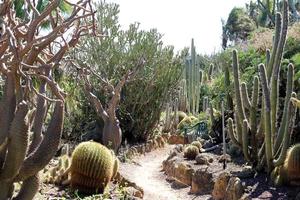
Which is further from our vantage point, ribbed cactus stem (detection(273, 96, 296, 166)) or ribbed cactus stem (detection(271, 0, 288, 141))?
ribbed cactus stem (detection(271, 0, 288, 141))

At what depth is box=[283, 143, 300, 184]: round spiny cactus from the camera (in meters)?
6.40

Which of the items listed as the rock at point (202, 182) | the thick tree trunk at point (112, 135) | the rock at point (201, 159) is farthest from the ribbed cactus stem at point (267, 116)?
the thick tree trunk at point (112, 135)

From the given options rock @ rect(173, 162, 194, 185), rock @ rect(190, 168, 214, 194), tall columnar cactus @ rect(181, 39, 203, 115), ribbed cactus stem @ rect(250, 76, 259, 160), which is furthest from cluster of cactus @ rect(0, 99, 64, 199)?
tall columnar cactus @ rect(181, 39, 203, 115)

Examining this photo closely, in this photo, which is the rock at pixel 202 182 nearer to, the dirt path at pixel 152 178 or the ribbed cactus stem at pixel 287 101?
the dirt path at pixel 152 178

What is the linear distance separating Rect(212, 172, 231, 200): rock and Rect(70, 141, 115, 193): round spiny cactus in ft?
5.85

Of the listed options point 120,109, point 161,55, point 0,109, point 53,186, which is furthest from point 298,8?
point 0,109

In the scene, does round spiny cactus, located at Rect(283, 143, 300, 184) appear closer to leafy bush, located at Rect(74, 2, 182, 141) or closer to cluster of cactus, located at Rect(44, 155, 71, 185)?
cluster of cactus, located at Rect(44, 155, 71, 185)

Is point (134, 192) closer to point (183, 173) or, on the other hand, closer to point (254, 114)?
point (183, 173)

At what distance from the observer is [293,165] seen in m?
6.42

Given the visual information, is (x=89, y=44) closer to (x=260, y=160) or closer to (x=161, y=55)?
(x=161, y=55)

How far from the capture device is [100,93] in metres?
13.3

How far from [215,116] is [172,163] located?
6.09 feet

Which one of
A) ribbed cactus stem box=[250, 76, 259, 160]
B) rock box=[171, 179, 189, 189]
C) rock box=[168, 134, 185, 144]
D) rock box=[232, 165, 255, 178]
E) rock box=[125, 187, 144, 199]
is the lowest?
rock box=[171, 179, 189, 189]

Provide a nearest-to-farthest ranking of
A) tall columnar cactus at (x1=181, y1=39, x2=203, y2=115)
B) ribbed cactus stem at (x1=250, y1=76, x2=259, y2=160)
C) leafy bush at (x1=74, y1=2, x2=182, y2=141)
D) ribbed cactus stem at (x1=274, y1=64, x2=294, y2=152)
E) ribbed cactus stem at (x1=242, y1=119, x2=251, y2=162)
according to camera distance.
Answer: ribbed cactus stem at (x1=274, y1=64, x2=294, y2=152), ribbed cactus stem at (x1=242, y1=119, x2=251, y2=162), ribbed cactus stem at (x1=250, y1=76, x2=259, y2=160), leafy bush at (x1=74, y1=2, x2=182, y2=141), tall columnar cactus at (x1=181, y1=39, x2=203, y2=115)
